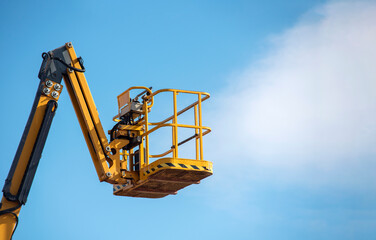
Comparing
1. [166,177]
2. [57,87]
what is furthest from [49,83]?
[166,177]

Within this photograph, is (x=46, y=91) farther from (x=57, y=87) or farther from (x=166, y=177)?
(x=166, y=177)

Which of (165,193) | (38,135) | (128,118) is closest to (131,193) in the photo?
(165,193)

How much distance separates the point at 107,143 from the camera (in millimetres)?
14547

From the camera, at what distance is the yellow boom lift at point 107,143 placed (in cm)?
1328

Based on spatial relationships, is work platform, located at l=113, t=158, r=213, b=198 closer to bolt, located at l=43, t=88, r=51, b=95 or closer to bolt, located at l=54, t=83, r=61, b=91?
bolt, located at l=54, t=83, r=61, b=91

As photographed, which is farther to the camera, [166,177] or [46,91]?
[166,177]

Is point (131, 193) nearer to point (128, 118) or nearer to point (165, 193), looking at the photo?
point (165, 193)

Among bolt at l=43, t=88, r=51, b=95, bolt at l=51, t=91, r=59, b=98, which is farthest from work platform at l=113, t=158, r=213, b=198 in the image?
bolt at l=43, t=88, r=51, b=95

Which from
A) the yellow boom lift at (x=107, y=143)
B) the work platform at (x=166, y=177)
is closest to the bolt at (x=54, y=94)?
the yellow boom lift at (x=107, y=143)

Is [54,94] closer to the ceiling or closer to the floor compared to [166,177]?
closer to the ceiling

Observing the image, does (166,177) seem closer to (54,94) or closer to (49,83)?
(54,94)

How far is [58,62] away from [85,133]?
167cm

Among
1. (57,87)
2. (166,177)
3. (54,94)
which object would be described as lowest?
(166,177)

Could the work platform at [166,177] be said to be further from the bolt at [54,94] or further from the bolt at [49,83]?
the bolt at [49,83]
